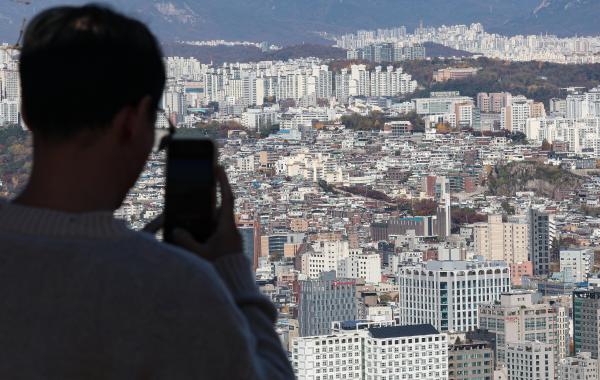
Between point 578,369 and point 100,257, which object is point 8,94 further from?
point 100,257

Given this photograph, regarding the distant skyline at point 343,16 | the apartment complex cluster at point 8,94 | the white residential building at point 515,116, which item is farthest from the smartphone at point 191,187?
the distant skyline at point 343,16

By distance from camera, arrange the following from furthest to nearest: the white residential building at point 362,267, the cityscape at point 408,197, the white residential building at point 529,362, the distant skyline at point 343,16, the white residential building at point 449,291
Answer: the distant skyline at point 343,16 < the white residential building at point 362,267 < the white residential building at point 449,291 < the cityscape at point 408,197 < the white residential building at point 529,362

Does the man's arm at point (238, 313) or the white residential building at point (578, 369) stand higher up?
the man's arm at point (238, 313)

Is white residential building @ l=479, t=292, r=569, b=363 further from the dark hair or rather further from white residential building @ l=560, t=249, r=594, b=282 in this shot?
the dark hair

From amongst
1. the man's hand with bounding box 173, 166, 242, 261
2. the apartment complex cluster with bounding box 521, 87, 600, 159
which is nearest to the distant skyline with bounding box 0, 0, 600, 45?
the apartment complex cluster with bounding box 521, 87, 600, 159

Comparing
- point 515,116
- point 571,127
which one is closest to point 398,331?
point 571,127

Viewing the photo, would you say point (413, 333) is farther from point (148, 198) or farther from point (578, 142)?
point (578, 142)

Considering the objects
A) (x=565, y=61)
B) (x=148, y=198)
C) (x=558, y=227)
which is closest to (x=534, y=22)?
(x=565, y=61)

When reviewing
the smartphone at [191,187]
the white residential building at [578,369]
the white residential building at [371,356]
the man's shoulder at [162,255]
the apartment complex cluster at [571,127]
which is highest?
the apartment complex cluster at [571,127]

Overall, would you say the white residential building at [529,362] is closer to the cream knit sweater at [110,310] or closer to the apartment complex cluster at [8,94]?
the apartment complex cluster at [8,94]
